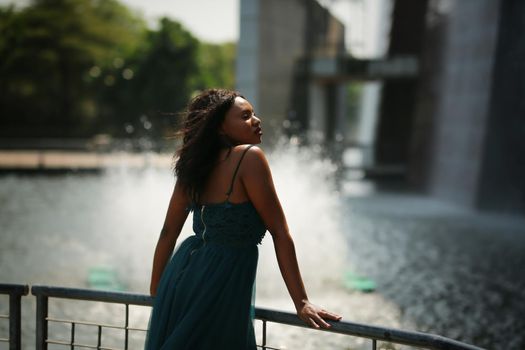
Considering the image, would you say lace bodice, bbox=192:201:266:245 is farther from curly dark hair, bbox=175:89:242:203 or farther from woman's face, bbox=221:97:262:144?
woman's face, bbox=221:97:262:144

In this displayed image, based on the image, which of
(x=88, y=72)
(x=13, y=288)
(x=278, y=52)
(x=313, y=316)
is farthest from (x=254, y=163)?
(x=88, y=72)

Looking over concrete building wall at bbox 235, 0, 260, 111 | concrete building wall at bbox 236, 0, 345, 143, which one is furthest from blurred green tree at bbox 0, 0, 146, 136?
concrete building wall at bbox 235, 0, 260, 111

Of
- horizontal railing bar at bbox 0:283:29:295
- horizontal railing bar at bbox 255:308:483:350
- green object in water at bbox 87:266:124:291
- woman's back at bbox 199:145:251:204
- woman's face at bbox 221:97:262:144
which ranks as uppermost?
woman's face at bbox 221:97:262:144

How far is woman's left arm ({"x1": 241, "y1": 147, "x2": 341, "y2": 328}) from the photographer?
213 cm

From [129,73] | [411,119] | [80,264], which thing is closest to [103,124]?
[129,73]

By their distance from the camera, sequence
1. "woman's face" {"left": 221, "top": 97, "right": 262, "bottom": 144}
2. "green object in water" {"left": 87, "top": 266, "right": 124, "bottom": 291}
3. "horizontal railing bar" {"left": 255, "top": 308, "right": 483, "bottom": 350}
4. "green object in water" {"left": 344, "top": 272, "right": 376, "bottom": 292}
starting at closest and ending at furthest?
"horizontal railing bar" {"left": 255, "top": 308, "right": 483, "bottom": 350}
"woman's face" {"left": 221, "top": 97, "right": 262, "bottom": 144}
"green object in water" {"left": 87, "top": 266, "right": 124, "bottom": 291}
"green object in water" {"left": 344, "top": 272, "right": 376, "bottom": 292}

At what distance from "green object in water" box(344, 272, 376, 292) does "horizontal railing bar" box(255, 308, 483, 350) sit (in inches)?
229

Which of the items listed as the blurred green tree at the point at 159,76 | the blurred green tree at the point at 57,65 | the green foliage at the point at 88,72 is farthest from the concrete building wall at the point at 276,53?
the blurred green tree at the point at 57,65

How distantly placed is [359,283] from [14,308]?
599 cm

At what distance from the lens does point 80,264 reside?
8.94 metres

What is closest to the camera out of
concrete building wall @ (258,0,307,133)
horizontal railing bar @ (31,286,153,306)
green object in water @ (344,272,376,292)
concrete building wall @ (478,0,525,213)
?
horizontal railing bar @ (31,286,153,306)

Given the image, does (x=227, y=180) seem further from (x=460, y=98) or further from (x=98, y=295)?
(x=460, y=98)

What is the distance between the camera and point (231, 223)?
221 centimetres

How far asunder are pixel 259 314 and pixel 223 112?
32.6 inches
